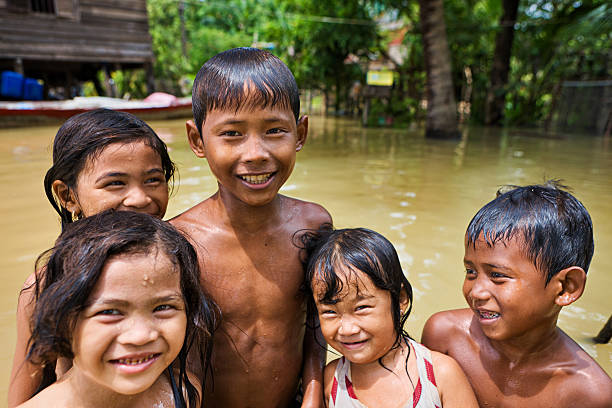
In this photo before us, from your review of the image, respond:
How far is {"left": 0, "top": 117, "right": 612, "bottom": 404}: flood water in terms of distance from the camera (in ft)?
10.0

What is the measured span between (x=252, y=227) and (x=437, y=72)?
30.8 feet

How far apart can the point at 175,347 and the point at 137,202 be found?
2.35 feet

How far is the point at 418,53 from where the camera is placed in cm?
1502

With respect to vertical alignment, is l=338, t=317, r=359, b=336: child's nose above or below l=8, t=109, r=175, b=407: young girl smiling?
below

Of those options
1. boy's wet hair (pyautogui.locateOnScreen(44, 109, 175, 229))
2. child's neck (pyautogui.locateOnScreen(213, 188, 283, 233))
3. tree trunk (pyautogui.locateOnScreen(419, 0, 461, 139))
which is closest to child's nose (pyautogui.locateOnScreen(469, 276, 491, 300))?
child's neck (pyautogui.locateOnScreen(213, 188, 283, 233))

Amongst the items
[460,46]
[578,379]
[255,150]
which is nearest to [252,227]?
[255,150]

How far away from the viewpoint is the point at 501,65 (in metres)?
13.6

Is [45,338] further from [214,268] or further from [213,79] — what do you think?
[213,79]

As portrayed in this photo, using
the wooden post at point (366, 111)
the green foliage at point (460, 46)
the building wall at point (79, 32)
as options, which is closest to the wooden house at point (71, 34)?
the building wall at point (79, 32)

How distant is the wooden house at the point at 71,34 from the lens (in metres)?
11.9

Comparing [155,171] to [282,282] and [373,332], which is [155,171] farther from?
[373,332]

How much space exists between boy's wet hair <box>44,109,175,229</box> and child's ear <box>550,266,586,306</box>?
164 cm

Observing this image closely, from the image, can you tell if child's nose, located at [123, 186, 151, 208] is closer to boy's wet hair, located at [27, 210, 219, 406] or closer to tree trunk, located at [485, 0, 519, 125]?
boy's wet hair, located at [27, 210, 219, 406]

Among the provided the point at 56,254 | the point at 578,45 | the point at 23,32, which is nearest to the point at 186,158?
the point at 56,254
